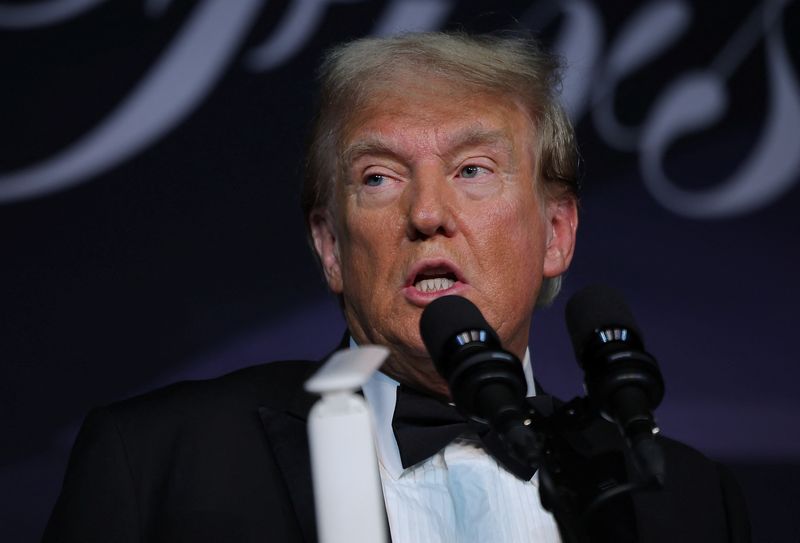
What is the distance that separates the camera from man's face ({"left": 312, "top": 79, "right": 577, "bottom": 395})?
7.29 feet

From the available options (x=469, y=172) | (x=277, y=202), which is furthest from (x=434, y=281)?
(x=277, y=202)

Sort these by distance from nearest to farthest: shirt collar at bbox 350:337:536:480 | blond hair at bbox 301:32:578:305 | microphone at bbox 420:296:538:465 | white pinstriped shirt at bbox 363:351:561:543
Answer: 1. microphone at bbox 420:296:538:465
2. white pinstriped shirt at bbox 363:351:561:543
3. shirt collar at bbox 350:337:536:480
4. blond hair at bbox 301:32:578:305

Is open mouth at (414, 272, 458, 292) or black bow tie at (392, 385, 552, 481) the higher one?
open mouth at (414, 272, 458, 292)

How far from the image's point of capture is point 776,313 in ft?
10.1

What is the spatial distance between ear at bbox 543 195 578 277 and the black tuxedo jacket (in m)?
0.40

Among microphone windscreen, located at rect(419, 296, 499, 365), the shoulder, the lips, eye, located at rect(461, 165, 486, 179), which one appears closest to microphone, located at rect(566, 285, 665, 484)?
microphone windscreen, located at rect(419, 296, 499, 365)

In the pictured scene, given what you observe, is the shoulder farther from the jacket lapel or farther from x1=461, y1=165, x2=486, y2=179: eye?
x1=461, y1=165, x2=486, y2=179: eye

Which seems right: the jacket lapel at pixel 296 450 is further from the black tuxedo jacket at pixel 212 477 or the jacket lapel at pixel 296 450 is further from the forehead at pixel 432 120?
the forehead at pixel 432 120

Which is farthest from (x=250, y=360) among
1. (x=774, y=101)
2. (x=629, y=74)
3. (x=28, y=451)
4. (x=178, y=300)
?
(x=774, y=101)

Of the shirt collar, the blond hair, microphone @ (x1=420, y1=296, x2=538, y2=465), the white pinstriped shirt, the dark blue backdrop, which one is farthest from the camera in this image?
the dark blue backdrop

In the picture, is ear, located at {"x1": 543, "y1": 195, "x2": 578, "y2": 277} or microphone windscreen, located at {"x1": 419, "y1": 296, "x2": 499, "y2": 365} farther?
ear, located at {"x1": 543, "y1": 195, "x2": 578, "y2": 277}

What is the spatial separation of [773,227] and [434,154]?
1132 millimetres

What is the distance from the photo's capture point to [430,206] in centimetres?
221

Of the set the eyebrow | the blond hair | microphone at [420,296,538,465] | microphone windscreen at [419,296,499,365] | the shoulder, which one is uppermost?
the blond hair
